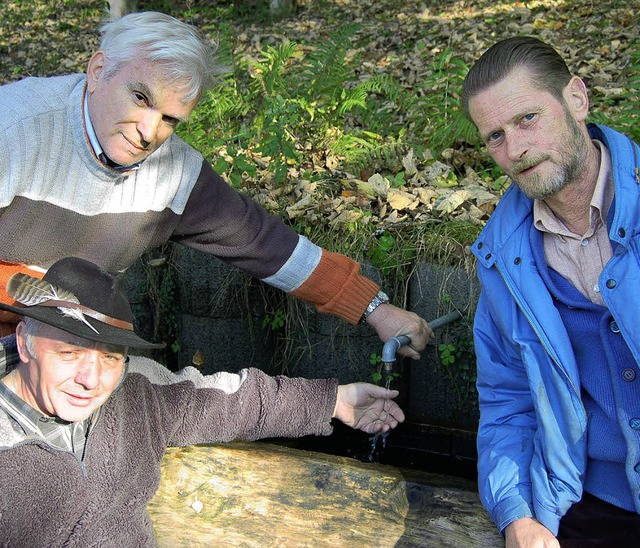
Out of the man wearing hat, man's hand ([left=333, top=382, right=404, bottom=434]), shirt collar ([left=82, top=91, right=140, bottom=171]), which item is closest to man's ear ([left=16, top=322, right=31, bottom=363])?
the man wearing hat

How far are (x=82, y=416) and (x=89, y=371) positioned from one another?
0.56 ft

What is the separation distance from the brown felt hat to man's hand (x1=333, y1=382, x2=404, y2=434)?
3.11ft

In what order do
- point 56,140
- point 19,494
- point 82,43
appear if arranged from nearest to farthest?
point 19,494, point 56,140, point 82,43

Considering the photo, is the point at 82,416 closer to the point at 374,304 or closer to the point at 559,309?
the point at 374,304

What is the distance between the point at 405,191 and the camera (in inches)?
163

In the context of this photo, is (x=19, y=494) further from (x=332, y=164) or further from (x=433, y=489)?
(x=332, y=164)

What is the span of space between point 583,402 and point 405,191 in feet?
6.61

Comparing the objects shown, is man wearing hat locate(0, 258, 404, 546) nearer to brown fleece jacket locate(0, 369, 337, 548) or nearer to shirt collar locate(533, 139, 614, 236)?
brown fleece jacket locate(0, 369, 337, 548)

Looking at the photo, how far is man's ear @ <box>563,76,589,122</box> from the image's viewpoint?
2.37 metres

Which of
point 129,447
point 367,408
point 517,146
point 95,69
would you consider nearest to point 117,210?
point 95,69

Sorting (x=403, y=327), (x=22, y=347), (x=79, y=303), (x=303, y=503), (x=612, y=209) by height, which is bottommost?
(x=303, y=503)

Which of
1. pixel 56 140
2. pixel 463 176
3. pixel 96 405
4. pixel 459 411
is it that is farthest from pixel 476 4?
pixel 96 405

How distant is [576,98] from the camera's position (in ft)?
7.86

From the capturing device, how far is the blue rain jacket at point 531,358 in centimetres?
218
